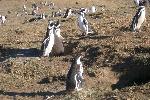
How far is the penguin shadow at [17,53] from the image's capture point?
856 inches

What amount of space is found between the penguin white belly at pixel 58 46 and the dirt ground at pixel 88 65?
39 centimetres

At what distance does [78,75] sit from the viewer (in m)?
16.9

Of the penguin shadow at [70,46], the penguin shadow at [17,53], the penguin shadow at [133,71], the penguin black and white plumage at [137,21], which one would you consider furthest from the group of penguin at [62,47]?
the penguin shadow at [133,71]

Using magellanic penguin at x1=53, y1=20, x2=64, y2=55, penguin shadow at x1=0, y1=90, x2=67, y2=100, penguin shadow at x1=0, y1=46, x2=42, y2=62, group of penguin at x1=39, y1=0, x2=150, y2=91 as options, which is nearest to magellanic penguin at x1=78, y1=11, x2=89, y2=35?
group of penguin at x1=39, y1=0, x2=150, y2=91

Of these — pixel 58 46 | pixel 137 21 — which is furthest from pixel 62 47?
pixel 137 21

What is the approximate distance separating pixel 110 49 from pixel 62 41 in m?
2.94

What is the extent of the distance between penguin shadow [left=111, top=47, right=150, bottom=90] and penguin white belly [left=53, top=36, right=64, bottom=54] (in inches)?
117

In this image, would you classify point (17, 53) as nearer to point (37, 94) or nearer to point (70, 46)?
point (70, 46)

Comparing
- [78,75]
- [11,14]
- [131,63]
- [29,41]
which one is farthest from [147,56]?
[11,14]

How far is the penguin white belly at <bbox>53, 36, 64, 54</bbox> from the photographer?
21.0 m

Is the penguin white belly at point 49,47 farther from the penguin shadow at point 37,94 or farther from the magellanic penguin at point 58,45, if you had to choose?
the penguin shadow at point 37,94

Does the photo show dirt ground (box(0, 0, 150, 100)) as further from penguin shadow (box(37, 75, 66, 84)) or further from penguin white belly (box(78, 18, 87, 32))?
penguin white belly (box(78, 18, 87, 32))

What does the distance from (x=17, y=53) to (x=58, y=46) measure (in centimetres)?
224

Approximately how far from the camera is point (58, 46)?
69.3 feet
